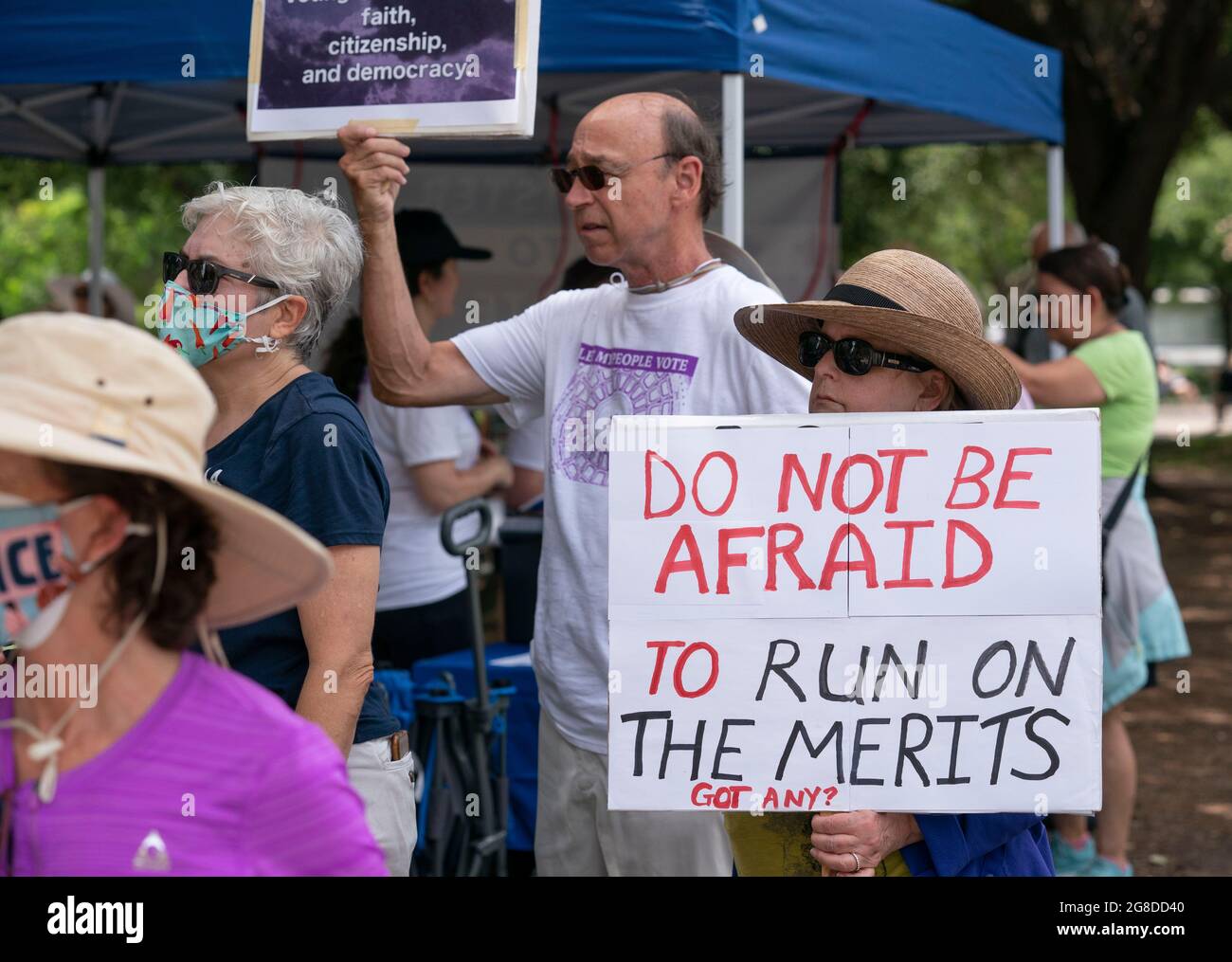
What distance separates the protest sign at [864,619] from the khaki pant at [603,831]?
86cm

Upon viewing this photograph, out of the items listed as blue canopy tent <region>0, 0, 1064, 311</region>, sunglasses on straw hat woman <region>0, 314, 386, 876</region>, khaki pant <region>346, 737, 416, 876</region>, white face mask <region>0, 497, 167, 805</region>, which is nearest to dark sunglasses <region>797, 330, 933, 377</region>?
khaki pant <region>346, 737, 416, 876</region>

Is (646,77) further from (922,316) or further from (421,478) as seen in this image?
(922,316)

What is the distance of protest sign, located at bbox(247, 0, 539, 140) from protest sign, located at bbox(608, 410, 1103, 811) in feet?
2.92

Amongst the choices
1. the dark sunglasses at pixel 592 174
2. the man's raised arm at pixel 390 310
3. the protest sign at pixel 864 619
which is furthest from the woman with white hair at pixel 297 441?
the dark sunglasses at pixel 592 174

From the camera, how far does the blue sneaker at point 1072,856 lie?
206 inches

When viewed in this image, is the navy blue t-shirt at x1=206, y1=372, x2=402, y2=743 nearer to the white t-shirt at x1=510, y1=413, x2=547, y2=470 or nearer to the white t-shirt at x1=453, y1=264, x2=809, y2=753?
the white t-shirt at x1=453, y1=264, x2=809, y2=753

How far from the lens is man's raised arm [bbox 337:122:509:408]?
2.91 metres

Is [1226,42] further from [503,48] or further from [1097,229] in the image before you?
[503,48]

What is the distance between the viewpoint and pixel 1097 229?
1479cm

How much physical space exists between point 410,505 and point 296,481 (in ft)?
7.29
